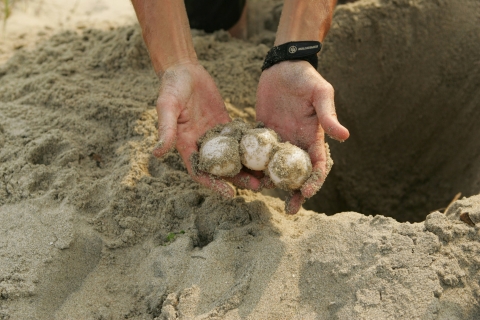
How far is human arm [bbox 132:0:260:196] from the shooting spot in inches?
74.2

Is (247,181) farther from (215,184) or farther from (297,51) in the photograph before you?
(297,51)

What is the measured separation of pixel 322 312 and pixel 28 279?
101cm

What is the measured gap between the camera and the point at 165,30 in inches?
81.3

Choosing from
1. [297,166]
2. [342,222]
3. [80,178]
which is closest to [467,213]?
[342,222]

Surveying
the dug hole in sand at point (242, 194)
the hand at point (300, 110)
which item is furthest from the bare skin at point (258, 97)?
the dug hole in sand at point (242, 194)

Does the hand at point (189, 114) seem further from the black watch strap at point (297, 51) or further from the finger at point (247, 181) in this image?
the black watch strap at point (297, 51)

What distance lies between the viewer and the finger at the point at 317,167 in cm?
167

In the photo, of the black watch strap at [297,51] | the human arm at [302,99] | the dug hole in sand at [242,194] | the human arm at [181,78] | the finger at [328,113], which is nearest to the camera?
the dug hole in sand at [242,194]

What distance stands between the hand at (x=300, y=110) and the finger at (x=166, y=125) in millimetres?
439

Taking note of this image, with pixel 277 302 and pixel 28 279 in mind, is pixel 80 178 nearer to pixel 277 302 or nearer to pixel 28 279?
pixel 28 279

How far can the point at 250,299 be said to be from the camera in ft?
4.86

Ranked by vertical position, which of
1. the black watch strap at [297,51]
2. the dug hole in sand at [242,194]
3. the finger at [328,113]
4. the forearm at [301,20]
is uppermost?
the forearm at [301,20]

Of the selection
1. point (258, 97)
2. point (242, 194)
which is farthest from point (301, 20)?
point (242, 194)

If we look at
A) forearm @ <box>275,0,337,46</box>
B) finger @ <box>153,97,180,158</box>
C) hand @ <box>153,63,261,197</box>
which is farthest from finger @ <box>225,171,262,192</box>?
forearm @ <box>275,0,337,46</box>
